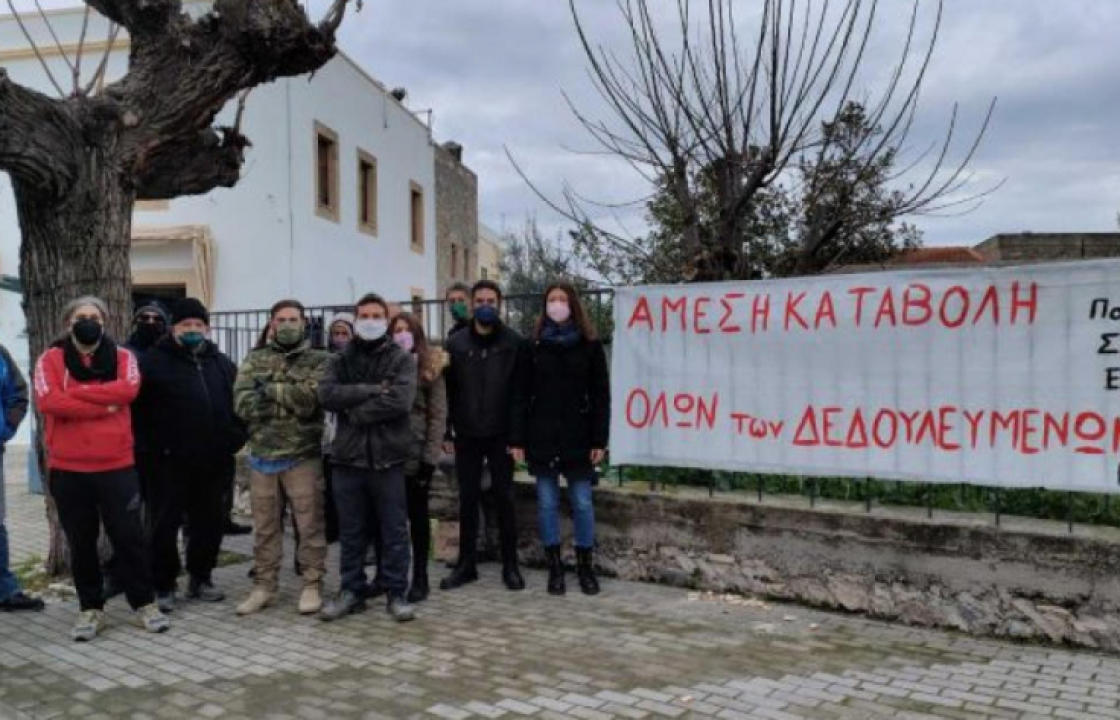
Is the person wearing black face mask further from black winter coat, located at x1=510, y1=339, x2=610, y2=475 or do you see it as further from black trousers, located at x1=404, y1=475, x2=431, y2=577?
black trousers, located at x1=404, y1=475, x2=431, y2=577

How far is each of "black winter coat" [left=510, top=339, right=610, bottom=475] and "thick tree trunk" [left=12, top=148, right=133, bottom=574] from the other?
293cm

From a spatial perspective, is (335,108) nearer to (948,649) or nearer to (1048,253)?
(948,649)

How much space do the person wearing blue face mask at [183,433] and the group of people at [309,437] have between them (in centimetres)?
1

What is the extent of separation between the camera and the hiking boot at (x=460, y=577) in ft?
20.0

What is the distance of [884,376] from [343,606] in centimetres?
342

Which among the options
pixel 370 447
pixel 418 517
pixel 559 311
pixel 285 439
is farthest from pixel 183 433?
pixel 559 311

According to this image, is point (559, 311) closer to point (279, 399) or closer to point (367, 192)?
point (279, 399)

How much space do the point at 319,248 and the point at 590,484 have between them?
14.3 meters

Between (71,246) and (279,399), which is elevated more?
(71,246)

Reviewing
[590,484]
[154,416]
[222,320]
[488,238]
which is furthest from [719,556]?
[488,238]

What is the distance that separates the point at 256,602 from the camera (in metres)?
5.66

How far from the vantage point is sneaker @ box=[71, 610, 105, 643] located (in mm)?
5133

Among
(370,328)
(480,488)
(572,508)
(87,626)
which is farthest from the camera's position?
(480,488)

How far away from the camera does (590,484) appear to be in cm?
595
